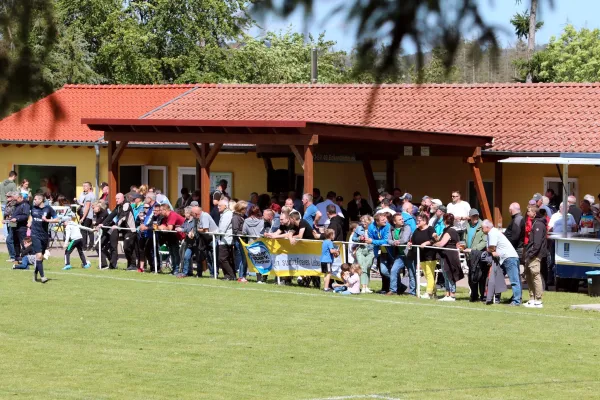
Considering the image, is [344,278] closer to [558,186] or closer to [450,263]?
[450,263]

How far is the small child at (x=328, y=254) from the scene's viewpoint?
68.5ft

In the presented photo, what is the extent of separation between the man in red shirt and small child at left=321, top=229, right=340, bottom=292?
11.9 ft

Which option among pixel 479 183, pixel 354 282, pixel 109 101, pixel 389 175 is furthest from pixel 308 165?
pixel 109 101

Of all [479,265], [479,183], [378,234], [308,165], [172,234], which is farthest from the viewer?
[479,183]

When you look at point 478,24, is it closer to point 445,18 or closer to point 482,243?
point 445,18

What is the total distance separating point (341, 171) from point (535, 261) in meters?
13.3

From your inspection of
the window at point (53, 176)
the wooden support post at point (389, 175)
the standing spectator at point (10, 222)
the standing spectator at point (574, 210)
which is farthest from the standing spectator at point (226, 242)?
the window at point (53, 176)

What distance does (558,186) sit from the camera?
27.9 m

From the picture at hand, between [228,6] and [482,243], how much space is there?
45.0ft

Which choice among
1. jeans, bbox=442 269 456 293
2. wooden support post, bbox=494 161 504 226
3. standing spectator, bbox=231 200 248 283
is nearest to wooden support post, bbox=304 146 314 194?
standing spectator, bbox=231 200 248 283

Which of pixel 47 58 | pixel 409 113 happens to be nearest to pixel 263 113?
pixel 409 113

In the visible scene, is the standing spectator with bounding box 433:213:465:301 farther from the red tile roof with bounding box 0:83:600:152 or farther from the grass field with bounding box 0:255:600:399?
the red tile roof with bounding box 0:83:600:152

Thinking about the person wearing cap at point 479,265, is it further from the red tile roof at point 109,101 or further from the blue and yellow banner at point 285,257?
the red tile roof at point 109,101

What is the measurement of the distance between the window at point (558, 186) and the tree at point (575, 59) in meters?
29.9
